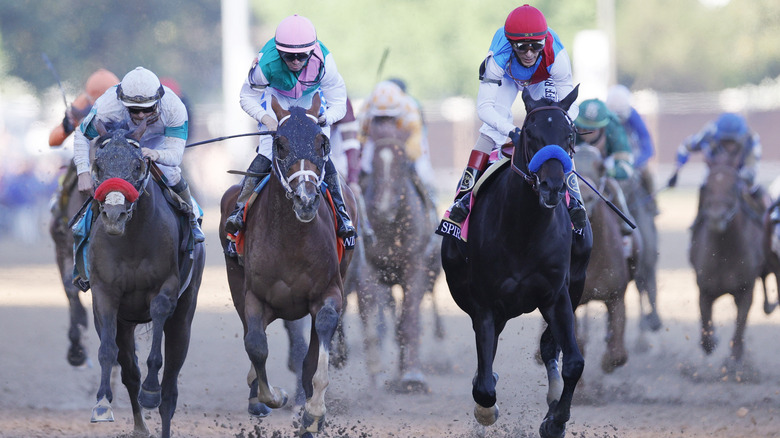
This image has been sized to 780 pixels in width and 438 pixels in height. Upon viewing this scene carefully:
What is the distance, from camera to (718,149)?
11.7 metres

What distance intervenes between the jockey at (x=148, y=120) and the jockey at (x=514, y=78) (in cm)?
196

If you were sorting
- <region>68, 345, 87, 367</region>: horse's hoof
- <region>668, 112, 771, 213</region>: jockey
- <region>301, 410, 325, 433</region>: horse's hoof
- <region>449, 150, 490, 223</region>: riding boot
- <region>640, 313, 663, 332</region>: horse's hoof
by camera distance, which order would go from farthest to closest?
<region>640, 313, 663, 332</region>: horse's hoof, <region>668, 112, 771, 213</region>: jockey, <region>68, 345, 87, 367</region>: horse's hoof, <region>449, 150, 490, 223</region>: riding boot, <region>301, 410, 325, 433</region>: horse's hoof

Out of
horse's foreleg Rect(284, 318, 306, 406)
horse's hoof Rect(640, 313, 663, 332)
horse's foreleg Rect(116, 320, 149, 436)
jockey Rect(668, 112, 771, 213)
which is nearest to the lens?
horse's foreleg Rect(116, 320, 149, 436)

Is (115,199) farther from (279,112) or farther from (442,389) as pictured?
(442,389)

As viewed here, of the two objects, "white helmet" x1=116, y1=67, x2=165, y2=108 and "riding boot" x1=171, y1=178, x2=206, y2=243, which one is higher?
"white helmet" x1=116, y1=67, x2=165, y2=108

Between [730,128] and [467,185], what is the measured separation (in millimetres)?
5181

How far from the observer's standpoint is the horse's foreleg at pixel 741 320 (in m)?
10.7

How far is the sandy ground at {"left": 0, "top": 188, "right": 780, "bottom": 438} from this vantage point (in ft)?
28.2

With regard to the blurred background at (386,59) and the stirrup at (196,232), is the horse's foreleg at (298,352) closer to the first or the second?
the stirrup at (196,232)

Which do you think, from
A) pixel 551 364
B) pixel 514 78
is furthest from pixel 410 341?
pixel 514 78

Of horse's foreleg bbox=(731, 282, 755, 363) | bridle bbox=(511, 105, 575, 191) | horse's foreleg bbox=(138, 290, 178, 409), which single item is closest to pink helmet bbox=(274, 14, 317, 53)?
bridle bbox=(511, 105, 575, 191)

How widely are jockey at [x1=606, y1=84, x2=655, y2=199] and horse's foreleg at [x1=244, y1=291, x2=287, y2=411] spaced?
23.2 ft

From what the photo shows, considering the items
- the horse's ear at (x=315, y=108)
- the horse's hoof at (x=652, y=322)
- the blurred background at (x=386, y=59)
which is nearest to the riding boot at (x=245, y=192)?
the horse's ear at (x=315, y=108)

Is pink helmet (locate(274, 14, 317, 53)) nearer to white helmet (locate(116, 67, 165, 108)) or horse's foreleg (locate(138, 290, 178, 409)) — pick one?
white helmet (locate(116, 67, 165, 108))
